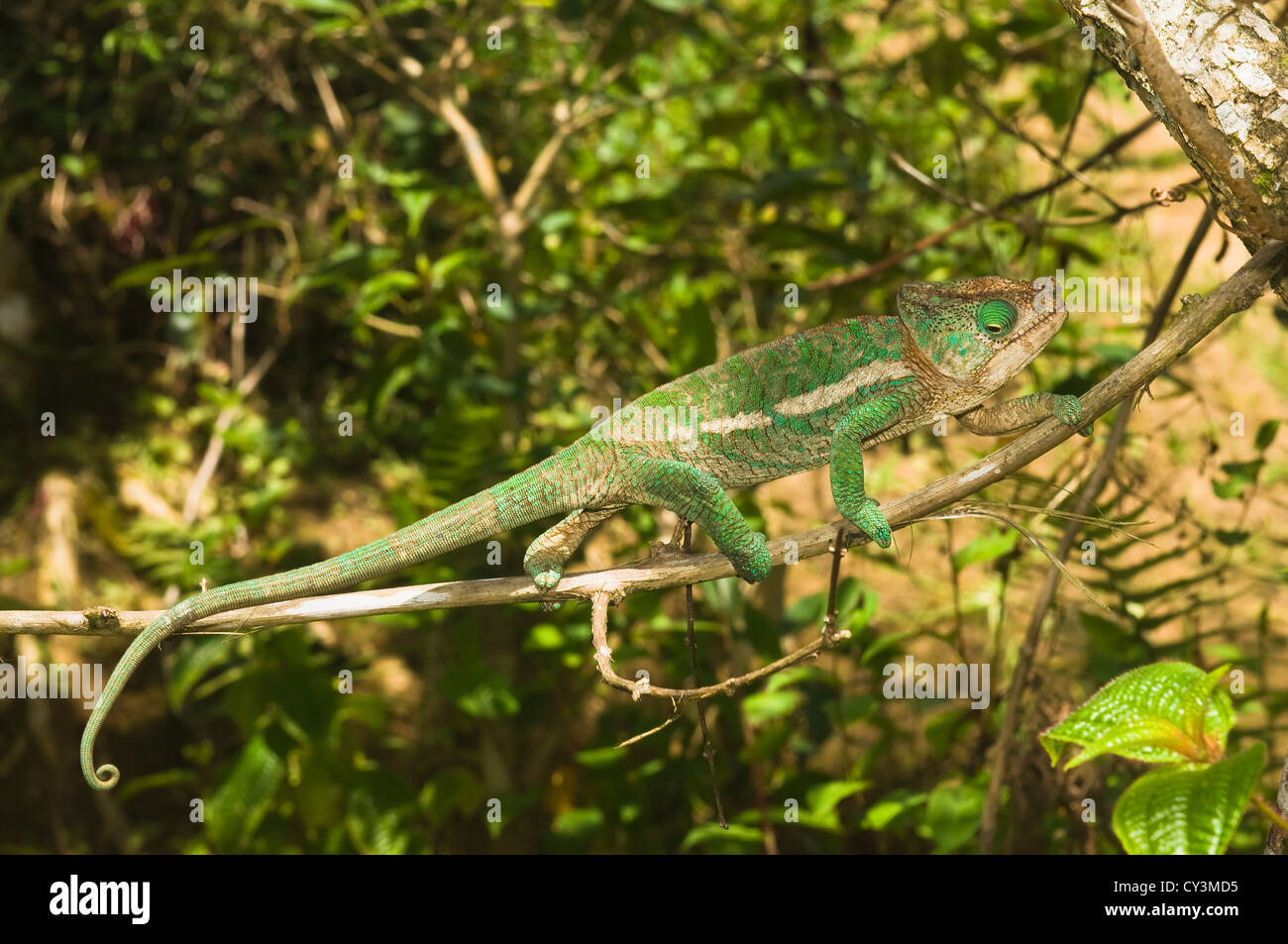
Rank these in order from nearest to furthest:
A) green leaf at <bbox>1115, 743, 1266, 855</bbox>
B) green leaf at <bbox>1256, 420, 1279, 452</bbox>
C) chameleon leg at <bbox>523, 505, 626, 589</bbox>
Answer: green leaf at <bbox>1115, 743, 1266, 855</bbox> < chameleon leg at <bbox>523, 505, 626, 589</bbox> < green leaf at <bbox>1256, 420, 1279, 452</bbox>

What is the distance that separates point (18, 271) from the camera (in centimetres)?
543

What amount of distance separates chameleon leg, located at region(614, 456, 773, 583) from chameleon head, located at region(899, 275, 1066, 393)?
456mm

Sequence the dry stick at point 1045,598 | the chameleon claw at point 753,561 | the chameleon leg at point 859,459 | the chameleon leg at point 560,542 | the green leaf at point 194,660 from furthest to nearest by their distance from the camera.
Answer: the green leaf at point 194,660 → the dry stick at point 1045,598 → the chameleon leg at point 560,542 → the chameleon claw at point 753,561 → the chameleon leg at point 859,459

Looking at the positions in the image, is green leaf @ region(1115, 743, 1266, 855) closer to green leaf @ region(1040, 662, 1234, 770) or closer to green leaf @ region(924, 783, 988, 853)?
green leaf @ region(1040, 662, 1234, 770)

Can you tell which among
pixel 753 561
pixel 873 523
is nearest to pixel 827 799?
pixel 753 561

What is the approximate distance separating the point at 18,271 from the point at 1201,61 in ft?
18.1

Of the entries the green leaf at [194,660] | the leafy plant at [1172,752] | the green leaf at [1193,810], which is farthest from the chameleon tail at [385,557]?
the green leaf at [194,660]

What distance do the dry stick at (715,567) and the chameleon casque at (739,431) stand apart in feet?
0.15

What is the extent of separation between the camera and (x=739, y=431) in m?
1.97

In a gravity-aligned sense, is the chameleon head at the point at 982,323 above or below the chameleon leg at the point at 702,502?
above

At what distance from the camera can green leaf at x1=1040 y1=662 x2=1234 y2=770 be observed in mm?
1322

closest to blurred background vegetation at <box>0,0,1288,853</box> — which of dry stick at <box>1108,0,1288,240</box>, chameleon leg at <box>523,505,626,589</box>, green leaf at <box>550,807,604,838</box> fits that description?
green leaf at <box>550,807,604,838</box>

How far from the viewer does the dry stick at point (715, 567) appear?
1.72m

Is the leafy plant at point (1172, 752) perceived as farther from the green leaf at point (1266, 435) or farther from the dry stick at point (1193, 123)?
the green leaf at point (1266, 435)
